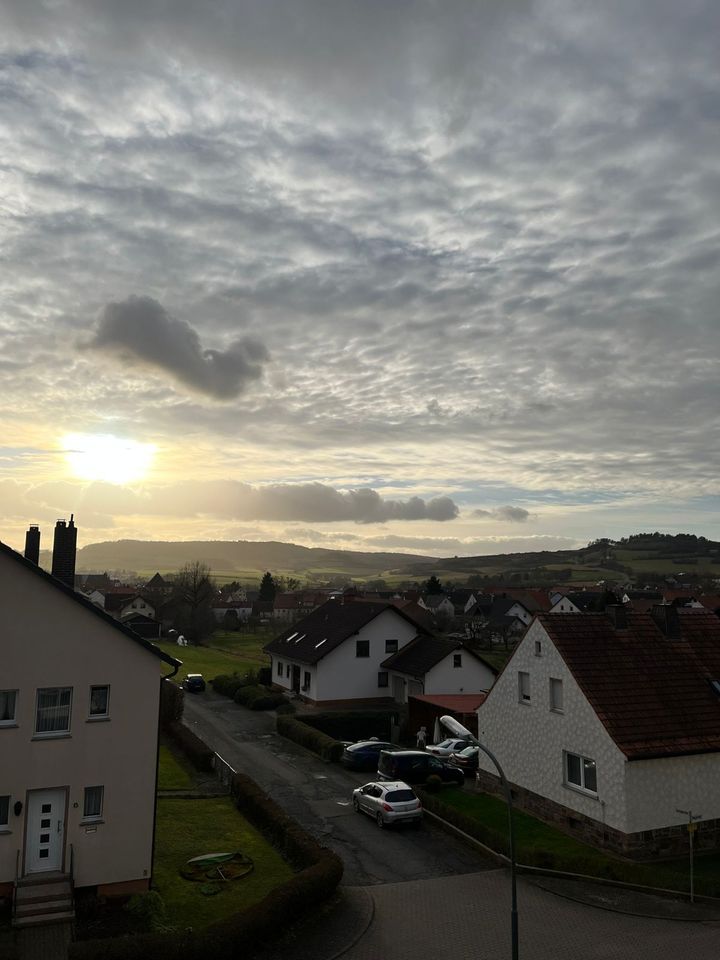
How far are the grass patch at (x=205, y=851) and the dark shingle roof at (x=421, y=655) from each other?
21.5m

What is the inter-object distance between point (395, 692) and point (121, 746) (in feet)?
112

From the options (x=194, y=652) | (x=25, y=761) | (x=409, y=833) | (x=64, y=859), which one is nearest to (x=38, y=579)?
(x=25, y=761)

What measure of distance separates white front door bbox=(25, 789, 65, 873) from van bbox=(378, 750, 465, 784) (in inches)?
→ 664

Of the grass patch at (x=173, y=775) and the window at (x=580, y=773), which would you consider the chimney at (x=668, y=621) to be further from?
the grass patch at (x=173, y=775)

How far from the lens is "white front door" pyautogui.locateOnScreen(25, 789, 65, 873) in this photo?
2094 cm

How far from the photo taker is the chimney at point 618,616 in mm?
29125

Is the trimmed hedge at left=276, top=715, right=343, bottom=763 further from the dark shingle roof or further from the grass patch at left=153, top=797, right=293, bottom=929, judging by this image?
the dark shingle roof

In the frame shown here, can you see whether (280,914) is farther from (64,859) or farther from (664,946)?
(664,946)

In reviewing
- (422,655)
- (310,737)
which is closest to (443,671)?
(422,655)

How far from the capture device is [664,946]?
19328mm

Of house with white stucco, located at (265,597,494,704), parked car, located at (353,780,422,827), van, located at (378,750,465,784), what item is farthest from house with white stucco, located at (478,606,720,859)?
house with white stucco, located at (265,597,494,704)

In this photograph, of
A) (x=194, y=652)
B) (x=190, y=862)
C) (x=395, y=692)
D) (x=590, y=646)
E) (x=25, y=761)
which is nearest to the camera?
(x=25, y=761)

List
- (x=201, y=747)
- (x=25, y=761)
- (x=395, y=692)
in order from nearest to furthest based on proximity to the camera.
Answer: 1. (x=25, y=761)
2. (x=201, y=747)
3. (x=395, y=692)

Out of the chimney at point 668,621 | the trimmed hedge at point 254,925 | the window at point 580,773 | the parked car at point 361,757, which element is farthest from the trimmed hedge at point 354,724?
the chimney at point 668,621
